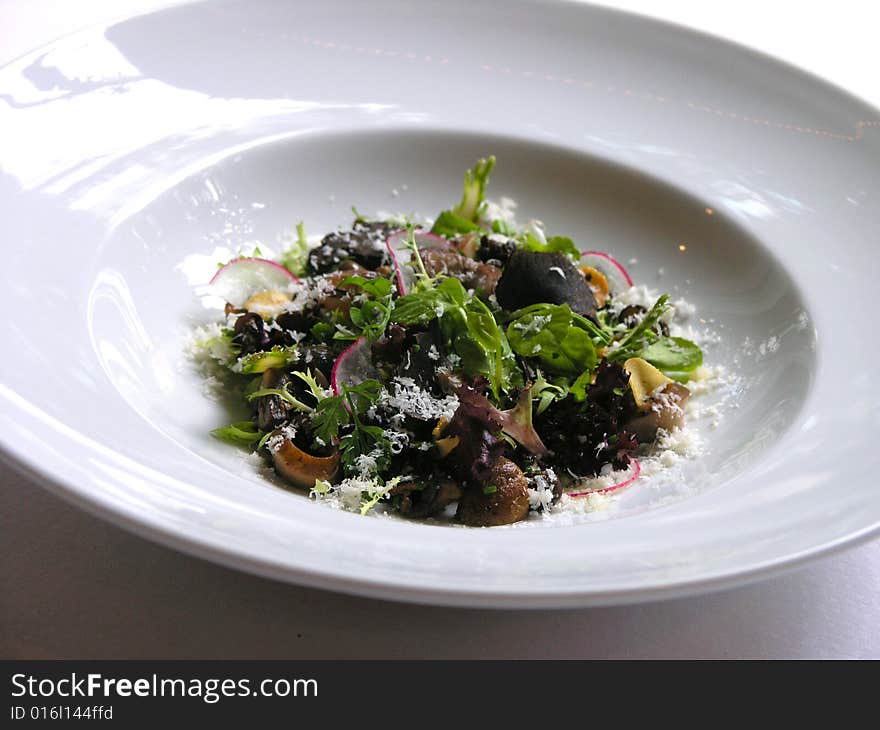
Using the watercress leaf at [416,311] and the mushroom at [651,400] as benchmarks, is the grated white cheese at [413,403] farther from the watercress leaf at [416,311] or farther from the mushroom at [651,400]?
the mushroom at [651,400]

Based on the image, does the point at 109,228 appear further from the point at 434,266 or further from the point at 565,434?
the point at 565,434

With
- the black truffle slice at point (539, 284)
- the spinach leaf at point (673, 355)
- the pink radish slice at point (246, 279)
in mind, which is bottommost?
the spinach leaf at point (673, 355)

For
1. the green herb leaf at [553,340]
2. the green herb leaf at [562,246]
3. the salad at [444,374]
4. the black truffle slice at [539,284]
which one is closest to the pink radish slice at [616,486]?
the salad at [444,374]

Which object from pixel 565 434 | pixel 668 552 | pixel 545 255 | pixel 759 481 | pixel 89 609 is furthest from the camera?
pixel 545 255

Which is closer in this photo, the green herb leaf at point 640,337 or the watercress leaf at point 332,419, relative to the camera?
the watercress leaf at point 332,419

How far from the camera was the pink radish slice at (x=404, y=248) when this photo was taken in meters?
2.54

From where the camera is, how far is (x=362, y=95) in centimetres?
323

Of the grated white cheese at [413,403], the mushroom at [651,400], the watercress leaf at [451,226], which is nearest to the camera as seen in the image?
the grated white cheese at [413,403]

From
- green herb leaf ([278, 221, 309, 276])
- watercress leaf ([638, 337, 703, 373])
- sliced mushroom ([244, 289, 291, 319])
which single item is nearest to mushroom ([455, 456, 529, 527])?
watercress leaf ([638, 337, 703, 373])

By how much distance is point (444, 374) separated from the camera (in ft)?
7.43

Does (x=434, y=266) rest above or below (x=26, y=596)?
above

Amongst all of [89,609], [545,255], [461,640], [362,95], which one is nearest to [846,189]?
[545,255]

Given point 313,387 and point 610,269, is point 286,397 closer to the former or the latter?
point 313,387

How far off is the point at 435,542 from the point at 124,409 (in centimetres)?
71
